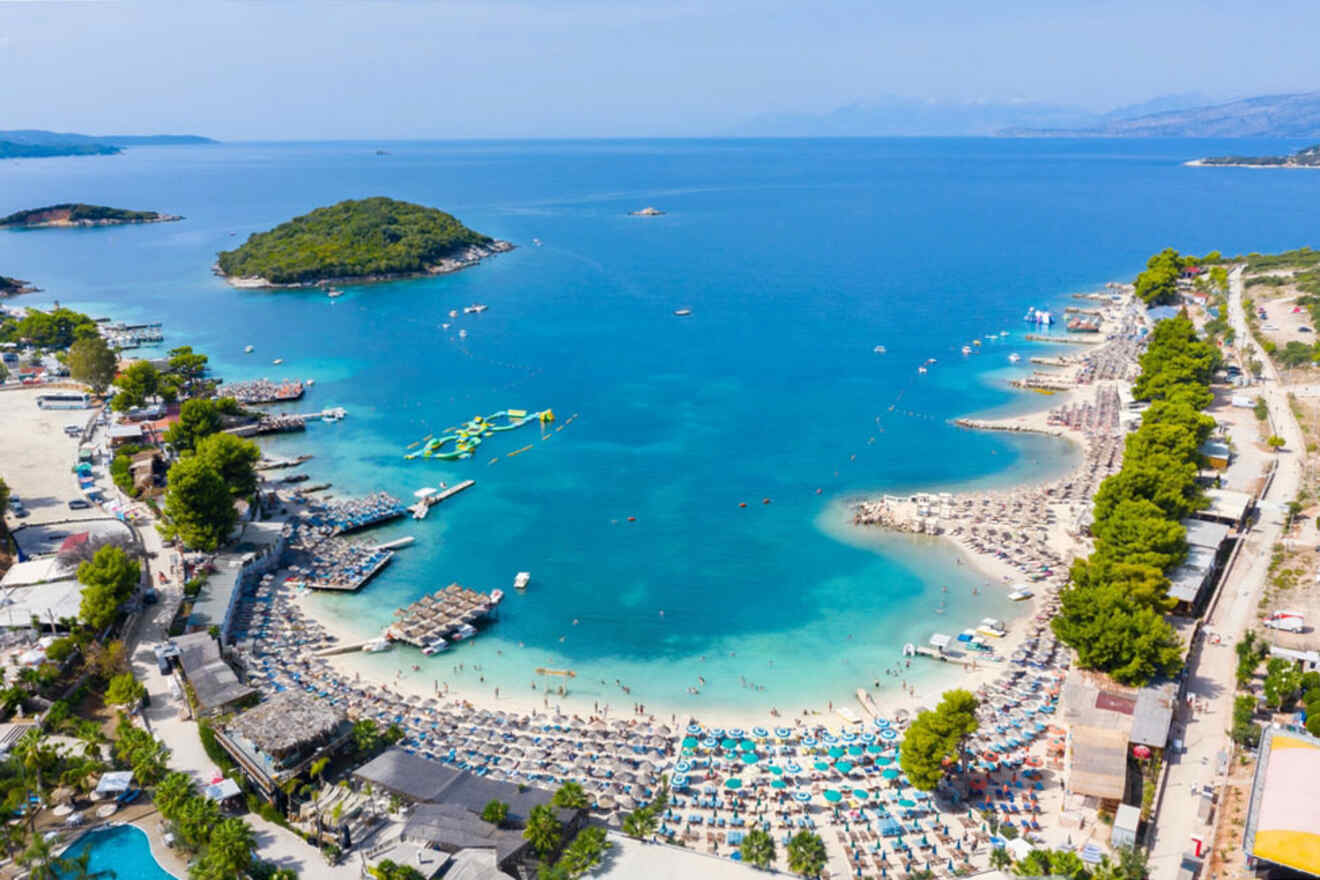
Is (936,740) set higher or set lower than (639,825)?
higher

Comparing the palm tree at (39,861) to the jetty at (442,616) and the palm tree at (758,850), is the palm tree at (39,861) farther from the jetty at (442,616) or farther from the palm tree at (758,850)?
the palm tree at (758,850)

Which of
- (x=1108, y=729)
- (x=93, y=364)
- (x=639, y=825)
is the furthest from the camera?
(x=93, y=364)

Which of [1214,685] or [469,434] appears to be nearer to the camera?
[1214,685]

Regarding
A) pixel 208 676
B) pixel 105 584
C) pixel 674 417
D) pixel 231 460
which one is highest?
pixel 231 460

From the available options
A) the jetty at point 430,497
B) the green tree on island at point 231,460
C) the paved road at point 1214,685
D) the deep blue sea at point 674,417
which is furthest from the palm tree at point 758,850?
the green tree on island at point 231,460

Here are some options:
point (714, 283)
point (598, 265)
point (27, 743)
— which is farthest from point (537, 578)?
point (598, 265)

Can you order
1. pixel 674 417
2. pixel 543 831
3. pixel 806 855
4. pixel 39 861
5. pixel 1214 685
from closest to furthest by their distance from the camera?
pixel 39 861 < pixel 806 855 < pixel 543 831 < pixel 1214 685 < pixel 674 417

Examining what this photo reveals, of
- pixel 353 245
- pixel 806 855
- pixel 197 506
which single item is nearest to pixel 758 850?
pixel 806 855

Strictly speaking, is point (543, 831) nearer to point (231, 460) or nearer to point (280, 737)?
point (280, 737)
